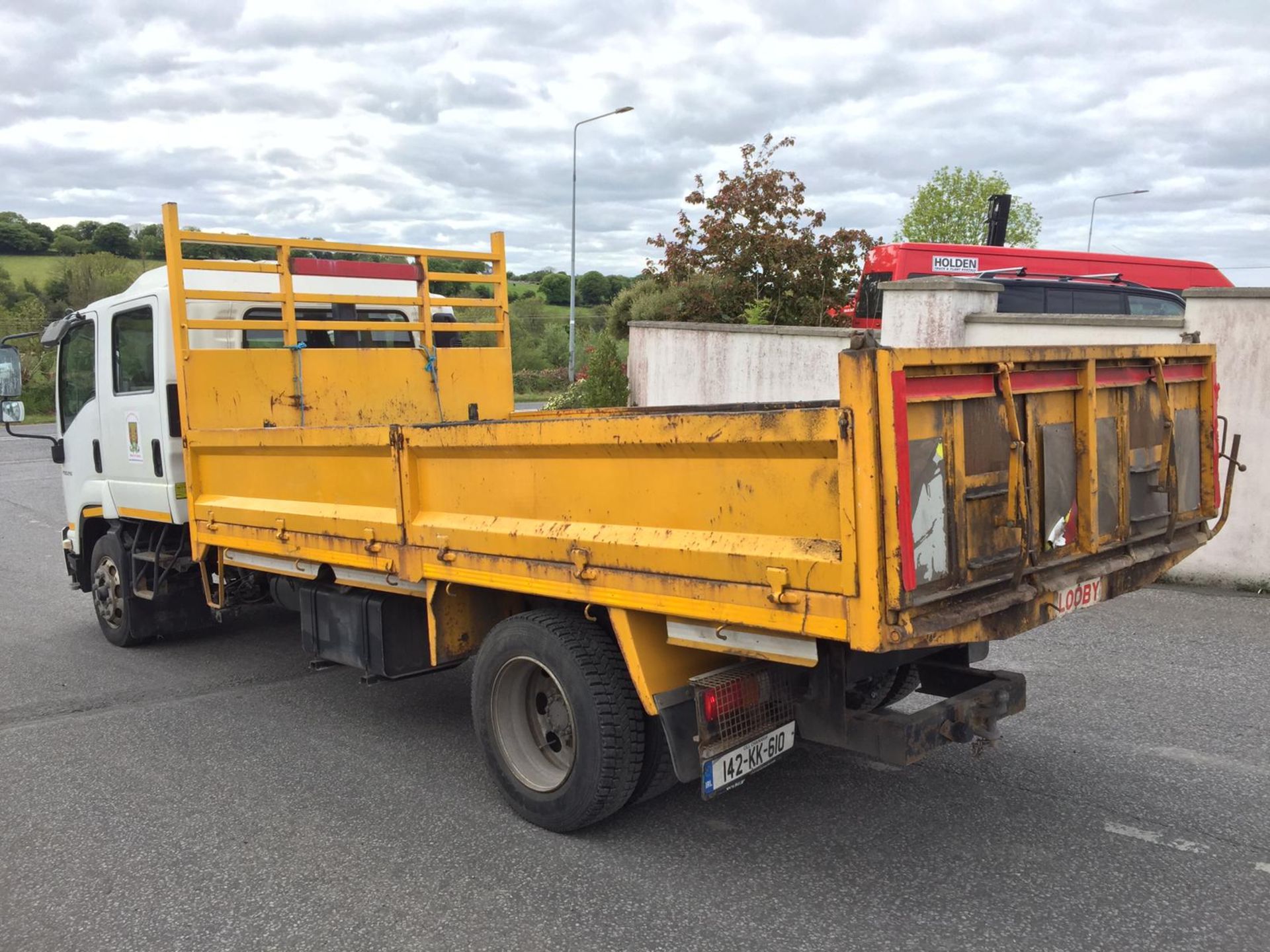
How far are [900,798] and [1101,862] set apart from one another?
0.85 meters

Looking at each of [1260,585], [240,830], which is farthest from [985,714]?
[1260,585]

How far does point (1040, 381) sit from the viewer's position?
3547mm

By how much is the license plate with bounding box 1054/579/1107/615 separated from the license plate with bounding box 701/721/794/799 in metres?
1.03

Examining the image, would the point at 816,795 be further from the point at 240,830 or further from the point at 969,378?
the point at 240,830

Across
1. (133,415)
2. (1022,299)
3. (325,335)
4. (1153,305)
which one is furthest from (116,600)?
(1153,305)

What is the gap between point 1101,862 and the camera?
373 cm

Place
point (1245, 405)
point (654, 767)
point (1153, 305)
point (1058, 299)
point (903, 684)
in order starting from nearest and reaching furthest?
1. point (654, 767)
2. point (903, 684)
3. point (1245, 405)
4. point (1058, 299)
5. point (1153, 305)

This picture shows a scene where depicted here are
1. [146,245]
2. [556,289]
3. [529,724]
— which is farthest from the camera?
[556,289]

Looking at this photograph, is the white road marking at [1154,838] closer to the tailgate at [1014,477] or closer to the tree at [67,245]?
the tailgate at [1014,477]

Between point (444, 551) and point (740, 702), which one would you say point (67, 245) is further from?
point (740, 702)

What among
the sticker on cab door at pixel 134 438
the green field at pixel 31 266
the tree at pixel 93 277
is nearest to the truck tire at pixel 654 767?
the sticker on cab door at pixel 134 438

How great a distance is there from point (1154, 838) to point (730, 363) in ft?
32.0

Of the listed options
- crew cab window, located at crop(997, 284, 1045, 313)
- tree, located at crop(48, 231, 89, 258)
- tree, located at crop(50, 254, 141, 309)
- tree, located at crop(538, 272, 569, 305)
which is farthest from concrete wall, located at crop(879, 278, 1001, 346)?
tree, located at crop(48, 231, 89, 258)

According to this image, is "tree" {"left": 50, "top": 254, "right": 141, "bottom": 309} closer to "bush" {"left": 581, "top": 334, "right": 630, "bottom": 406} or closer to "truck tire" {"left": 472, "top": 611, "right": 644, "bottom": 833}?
"bush" {"left": 581, "top": 334, "right": 630, "bottom": 406}
